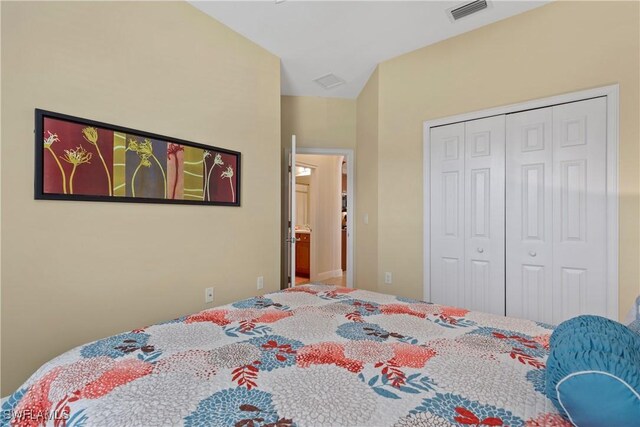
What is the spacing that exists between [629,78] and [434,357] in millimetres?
2491

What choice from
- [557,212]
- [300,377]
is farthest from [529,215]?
[300,377]

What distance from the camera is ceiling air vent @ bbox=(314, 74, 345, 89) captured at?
368 cm

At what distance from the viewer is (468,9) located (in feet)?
8.40

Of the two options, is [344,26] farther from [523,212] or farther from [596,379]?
[596,379]

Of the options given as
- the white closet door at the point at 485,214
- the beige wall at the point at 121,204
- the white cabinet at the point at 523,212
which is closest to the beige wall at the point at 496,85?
the white cabinet at the point at 523,212

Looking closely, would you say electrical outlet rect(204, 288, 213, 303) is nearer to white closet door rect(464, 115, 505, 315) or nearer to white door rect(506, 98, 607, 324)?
white closet door rect(464, 115, 505, 315)

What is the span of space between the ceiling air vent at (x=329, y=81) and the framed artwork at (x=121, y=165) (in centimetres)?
159

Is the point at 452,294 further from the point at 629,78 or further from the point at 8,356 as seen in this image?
the point at 8,356

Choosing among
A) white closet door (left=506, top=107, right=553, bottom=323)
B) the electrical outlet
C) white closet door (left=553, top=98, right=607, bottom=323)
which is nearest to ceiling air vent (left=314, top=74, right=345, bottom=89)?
white closet door (left=506, top=107, right=553, bottom=323)

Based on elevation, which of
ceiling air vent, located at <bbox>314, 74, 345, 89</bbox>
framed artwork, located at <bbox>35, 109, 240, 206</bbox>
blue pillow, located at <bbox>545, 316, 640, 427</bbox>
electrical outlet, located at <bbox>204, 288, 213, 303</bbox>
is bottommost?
electrical outlet, located at <bbox>204, 288, 213, 303</bbox>

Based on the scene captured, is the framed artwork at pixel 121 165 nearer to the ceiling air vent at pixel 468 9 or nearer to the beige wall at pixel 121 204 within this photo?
the beige wall at pixel 121 204

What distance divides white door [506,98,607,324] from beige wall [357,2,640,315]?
0.13 metres

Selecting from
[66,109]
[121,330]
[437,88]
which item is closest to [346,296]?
[121,330]

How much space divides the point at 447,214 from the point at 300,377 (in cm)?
248
